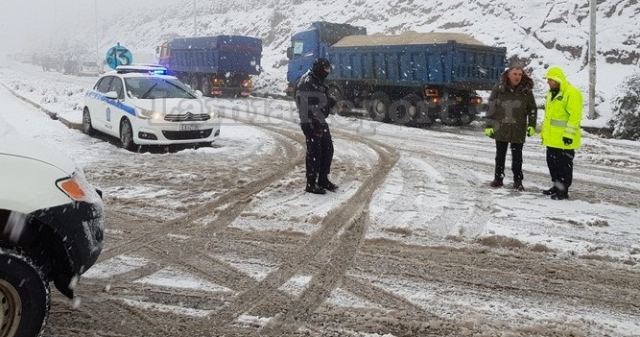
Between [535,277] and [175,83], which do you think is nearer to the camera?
[535,277]

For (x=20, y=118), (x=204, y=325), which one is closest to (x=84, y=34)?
(x=20, y=118)

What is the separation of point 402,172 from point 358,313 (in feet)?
17.8

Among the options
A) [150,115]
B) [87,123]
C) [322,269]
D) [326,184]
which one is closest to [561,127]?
[326,184]

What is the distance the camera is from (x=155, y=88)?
36.5 feet

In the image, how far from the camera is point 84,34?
8850 cm

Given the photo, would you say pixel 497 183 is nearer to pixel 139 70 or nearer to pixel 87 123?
pixel 139 70

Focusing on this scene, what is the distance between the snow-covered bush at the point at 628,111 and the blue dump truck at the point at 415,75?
327 centimetres

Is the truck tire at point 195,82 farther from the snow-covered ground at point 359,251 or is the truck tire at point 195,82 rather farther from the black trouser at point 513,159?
the black trouser at point 513,159

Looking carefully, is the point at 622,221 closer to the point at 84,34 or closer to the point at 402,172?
the point at 402,172

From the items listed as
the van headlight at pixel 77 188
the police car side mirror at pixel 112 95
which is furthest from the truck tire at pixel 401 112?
the van headlight at pixel 77 188

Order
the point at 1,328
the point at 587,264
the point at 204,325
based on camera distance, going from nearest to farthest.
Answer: the point at 1,328 < the point at 204,325 < the point at 587,264

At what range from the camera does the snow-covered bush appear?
44.7 ft

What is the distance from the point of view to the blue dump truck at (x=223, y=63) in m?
25.0

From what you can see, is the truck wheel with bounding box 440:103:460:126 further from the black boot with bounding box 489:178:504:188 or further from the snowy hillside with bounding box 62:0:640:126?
the black boot with bounding box 489:178:504:188
